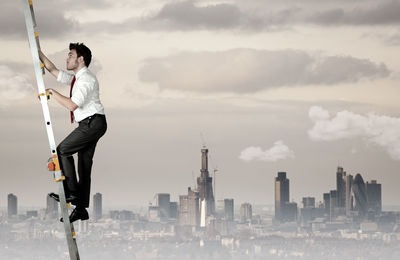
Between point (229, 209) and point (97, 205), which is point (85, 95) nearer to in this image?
point (97, 205)

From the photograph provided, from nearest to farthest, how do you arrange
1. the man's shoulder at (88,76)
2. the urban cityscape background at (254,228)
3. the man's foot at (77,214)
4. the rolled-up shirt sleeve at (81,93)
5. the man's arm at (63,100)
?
the man's arm at (63,100) → the rolled-up shirt sleeve at (81,93) → the man's shoulder at (88,76) → the man's foot at (77,214) → the urban cityscape background at (254,228)

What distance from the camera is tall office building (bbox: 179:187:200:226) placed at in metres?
172

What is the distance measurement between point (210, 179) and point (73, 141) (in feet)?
506

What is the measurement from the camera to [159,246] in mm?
172875

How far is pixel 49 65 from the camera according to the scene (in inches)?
526

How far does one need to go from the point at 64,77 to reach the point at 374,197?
163142mm

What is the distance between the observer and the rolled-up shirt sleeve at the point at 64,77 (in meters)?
13.5

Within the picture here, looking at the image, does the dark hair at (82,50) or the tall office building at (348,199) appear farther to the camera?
the tall office building at (348,199)

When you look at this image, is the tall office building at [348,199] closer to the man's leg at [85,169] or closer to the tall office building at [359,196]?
the tall office building at [359,196]

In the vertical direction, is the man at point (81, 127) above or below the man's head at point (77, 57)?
below

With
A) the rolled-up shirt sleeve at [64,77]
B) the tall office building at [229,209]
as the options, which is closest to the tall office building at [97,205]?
the tall office building at [229,209]

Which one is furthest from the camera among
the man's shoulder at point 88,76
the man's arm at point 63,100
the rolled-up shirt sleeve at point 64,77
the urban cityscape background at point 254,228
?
the urban cityscape background at point 254,228

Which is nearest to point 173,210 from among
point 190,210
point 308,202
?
point 190,210

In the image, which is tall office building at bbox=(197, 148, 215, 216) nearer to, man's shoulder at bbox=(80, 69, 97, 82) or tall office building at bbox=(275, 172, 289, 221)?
tall office building at bbox=(275, 172, 289, 221)
